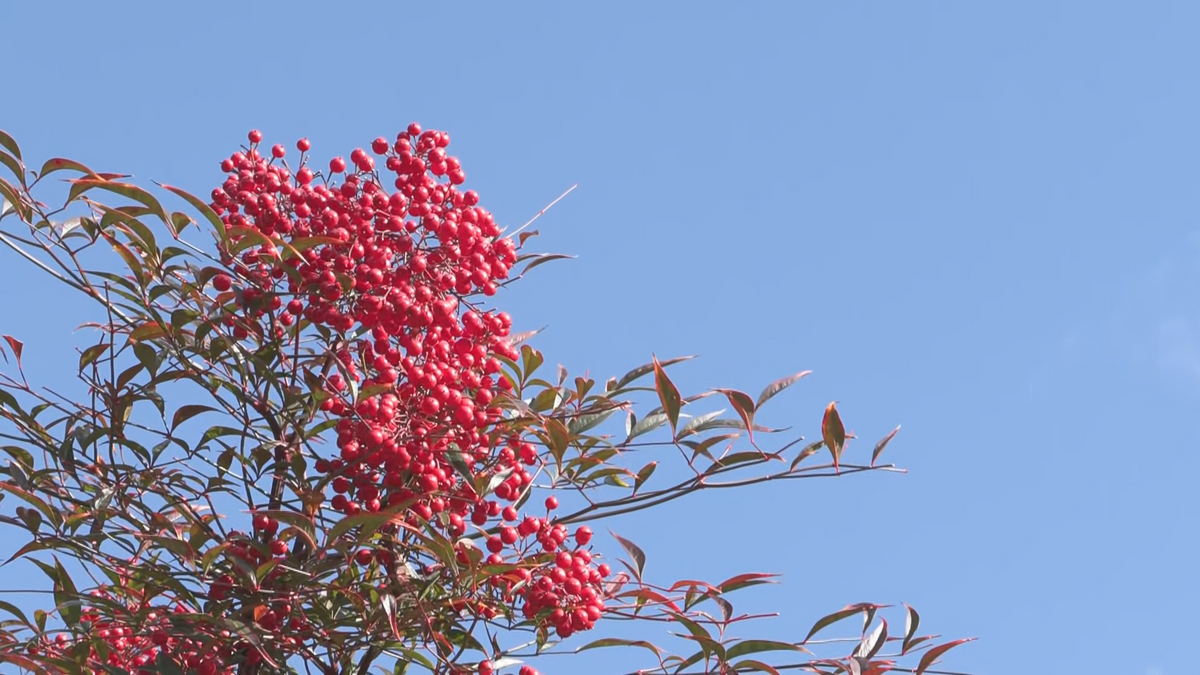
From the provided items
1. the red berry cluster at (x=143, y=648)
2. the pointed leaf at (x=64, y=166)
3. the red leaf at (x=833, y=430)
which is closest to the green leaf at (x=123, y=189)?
the pointed leaf at (x=64, y=166)

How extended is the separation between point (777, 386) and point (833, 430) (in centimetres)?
11

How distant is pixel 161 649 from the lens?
1949 millimetres

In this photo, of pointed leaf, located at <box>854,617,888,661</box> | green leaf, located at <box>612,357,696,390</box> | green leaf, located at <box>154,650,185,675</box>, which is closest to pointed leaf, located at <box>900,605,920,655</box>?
pointed leaf, located at <box>854,617,888,661</box>

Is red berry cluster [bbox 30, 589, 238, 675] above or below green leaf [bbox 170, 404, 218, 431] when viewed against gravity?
below

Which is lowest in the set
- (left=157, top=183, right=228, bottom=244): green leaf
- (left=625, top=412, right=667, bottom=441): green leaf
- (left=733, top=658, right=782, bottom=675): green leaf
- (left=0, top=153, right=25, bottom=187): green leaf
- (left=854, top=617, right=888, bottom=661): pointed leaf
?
(left=733, top=658, right=782, bottom=675): green leaf

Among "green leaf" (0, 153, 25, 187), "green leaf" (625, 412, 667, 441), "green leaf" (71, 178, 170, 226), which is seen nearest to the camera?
"green leaf" (71, 178, 170, 226)

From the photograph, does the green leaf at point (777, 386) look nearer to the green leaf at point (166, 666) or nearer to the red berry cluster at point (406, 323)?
the red berry cluster at point (406, 323)

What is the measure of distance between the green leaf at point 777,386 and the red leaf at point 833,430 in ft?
0.24

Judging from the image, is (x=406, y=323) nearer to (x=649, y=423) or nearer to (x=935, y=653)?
(x=649, y=423)

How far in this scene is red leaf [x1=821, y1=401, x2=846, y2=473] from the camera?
1.93 metres

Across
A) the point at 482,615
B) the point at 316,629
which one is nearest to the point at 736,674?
the point at 482,615

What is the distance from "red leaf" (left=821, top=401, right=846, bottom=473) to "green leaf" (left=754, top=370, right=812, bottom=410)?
0.07 meters

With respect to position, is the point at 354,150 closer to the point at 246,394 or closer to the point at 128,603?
the point at 246,394

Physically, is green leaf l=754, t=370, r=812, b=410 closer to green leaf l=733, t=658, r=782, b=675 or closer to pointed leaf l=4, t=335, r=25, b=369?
green leaf l=733, t=658, r=782, b=675
